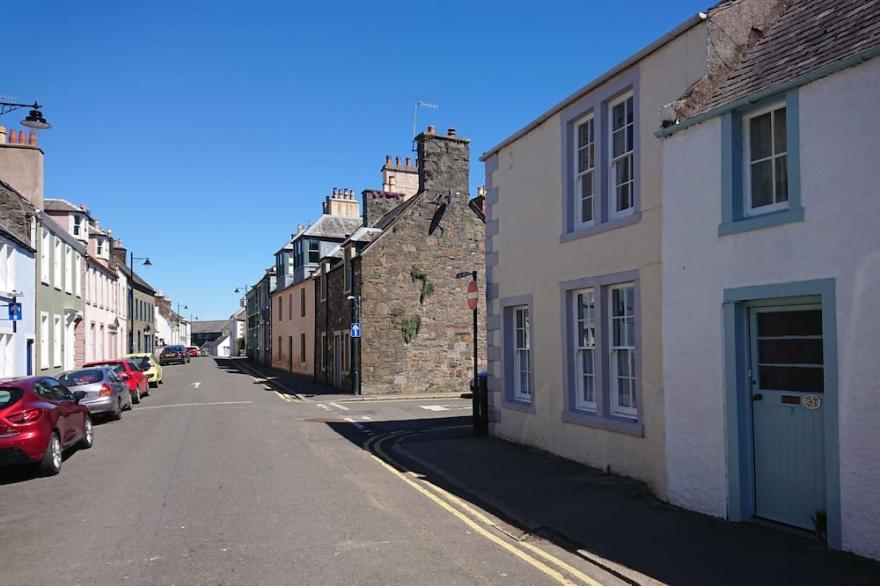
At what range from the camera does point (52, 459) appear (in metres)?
11.0

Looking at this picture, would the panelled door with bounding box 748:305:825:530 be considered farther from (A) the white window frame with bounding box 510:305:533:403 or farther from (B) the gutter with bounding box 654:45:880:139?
(A) the white window frame with bounding box 510:305:533:403

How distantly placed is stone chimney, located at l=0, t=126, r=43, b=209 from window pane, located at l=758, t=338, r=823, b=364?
29.5 meters

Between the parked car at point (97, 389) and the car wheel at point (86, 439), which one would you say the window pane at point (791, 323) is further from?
the parked car at point (97, 389)

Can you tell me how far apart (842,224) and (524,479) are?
5402mm

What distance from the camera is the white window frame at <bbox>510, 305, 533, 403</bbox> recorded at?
12859mm

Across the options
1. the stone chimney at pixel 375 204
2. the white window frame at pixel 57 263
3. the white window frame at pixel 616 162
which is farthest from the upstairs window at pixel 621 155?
the white window frame at pixel 57 263

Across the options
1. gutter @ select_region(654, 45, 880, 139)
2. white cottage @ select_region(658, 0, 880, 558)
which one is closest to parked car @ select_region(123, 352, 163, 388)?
white cottage @ select_region(658, 0, 880, 558)

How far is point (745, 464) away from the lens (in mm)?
7207

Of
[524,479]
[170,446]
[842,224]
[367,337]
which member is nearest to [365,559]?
[524,479]

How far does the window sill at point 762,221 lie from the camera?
21.7 feet

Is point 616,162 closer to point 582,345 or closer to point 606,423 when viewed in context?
point 582,345

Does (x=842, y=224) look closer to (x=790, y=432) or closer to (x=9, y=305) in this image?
(x=790, y=432)

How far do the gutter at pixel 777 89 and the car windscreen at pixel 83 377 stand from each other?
16269 millimetres

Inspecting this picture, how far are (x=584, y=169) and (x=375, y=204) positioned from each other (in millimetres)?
24036
